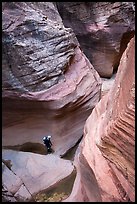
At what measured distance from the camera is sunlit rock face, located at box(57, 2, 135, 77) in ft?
39.2

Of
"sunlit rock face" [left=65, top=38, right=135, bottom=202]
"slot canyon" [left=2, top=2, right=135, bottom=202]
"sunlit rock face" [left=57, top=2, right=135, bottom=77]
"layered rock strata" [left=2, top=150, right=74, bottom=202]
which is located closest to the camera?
"sunlit rock face" [left=65, top=38, right=135, bottom=202]

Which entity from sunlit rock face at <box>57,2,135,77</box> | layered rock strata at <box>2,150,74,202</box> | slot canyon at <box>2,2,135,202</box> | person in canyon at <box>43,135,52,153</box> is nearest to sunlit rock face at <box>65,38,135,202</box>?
slot canyon at <box>2,2,135,202</box>

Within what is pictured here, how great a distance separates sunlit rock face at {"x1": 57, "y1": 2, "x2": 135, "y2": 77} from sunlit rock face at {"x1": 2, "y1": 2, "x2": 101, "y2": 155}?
2.58m

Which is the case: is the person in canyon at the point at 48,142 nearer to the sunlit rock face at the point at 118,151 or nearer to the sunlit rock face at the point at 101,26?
the sunlit rock face at the point at 118,151

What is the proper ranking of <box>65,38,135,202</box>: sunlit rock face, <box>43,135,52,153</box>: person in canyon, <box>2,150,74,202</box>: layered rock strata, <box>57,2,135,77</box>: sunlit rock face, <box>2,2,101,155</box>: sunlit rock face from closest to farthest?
<box>65,38,135,202</box>: sunlit rock face < <box>2,150,74,202</box>: layered rock strata < <box>2,2,101,155</box>: sunlit rock face < <box>43,135,52,153</box>: person in canyon < <box>57,2,135,77</box>: sunlit rock face

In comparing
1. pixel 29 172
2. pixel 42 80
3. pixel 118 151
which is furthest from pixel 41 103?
pixel 118 151

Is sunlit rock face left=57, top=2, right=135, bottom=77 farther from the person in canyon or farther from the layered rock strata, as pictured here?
the layered rock strata

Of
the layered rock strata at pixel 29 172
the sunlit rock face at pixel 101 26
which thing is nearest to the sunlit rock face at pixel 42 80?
the layered rock strata at pixel 29 172

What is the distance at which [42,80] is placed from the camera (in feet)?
29.0

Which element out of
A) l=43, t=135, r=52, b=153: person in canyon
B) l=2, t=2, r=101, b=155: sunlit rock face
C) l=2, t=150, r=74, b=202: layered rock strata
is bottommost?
l=2, t=150, r=74, b=202: layered rock strata

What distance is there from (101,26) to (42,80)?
4.40 meters

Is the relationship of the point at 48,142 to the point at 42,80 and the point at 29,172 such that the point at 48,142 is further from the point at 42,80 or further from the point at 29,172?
the point at 42,80

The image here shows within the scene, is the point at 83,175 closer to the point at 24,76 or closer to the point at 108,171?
the point at 108,171

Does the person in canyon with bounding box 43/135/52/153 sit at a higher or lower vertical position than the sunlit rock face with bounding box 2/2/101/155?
lower
